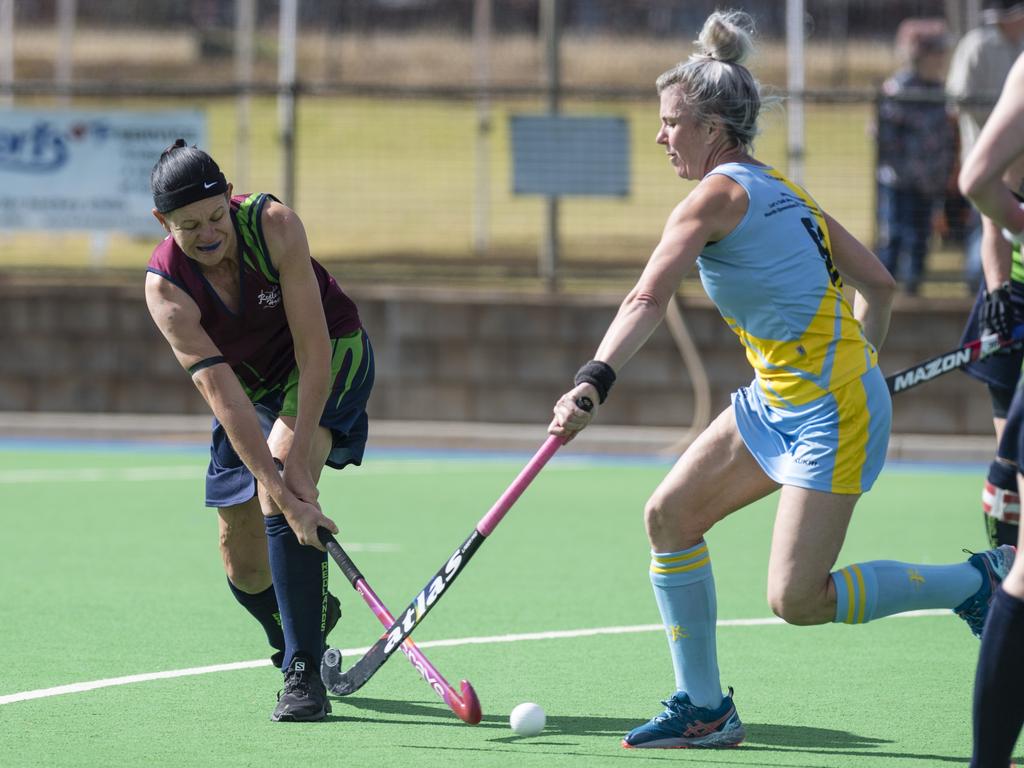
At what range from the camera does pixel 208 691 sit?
5.36 m

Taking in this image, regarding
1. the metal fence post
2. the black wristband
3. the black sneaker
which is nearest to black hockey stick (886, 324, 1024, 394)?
the black wristband

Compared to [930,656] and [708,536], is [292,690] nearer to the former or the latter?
[930,656]

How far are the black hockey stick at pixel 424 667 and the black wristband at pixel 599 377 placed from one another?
0.92 meters

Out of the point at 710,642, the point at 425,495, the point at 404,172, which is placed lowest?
the point at 425,495

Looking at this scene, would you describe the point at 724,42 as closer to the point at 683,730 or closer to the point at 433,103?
the point at 683,730

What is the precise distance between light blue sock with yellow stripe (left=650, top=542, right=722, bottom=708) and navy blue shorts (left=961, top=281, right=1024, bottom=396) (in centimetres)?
194

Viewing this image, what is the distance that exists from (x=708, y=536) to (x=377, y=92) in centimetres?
553

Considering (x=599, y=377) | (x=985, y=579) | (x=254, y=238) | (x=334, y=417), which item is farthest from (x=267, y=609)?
(x=985, y=579)

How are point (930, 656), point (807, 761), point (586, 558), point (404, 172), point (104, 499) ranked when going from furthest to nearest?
1. point (404, 172)
2. point (104, 499)
3. point (586, 558)
4. point (930, 656)
5. point (807, 761)

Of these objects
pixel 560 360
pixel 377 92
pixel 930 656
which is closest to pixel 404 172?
pixel 377 92

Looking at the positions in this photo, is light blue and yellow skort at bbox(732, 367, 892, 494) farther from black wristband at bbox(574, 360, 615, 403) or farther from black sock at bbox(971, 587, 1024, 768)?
black sock at bbox(971, 587, 1024, 768)

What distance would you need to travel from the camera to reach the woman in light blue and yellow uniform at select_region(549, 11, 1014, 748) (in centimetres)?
447

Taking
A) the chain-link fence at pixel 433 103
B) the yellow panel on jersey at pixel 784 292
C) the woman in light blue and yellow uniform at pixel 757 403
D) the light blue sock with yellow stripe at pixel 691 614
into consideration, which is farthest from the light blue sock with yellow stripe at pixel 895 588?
the chain-link fence at pixel 433 103

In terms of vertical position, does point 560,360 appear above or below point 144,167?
below
